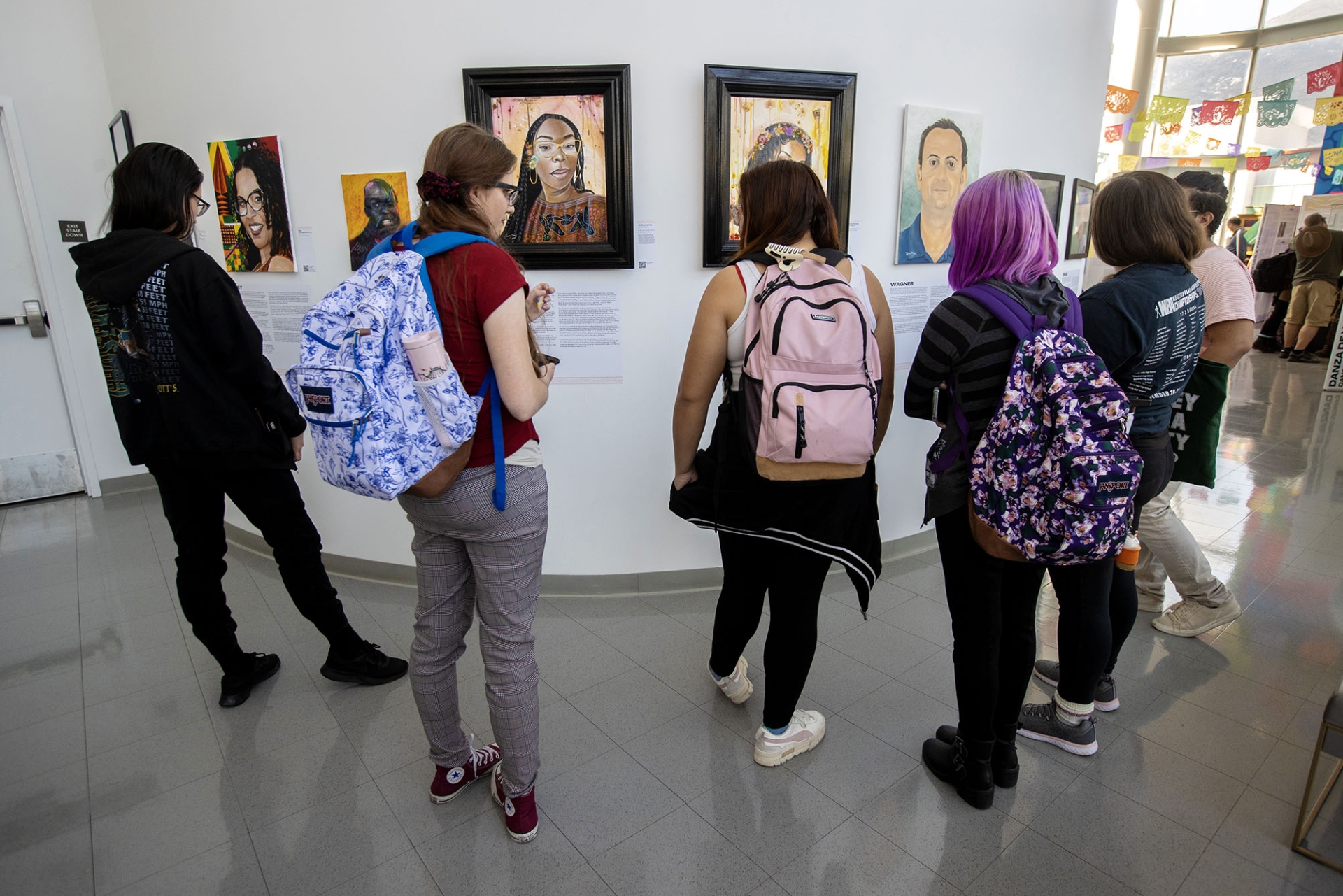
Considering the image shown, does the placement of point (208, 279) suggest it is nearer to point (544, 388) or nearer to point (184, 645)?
point (544, 388)

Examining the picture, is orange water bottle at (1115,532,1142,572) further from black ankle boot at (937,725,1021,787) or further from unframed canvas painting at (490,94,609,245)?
unframed canvas painting at (490,94,609,245)

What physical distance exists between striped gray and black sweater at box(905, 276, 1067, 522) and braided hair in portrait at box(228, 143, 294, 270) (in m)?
2.68

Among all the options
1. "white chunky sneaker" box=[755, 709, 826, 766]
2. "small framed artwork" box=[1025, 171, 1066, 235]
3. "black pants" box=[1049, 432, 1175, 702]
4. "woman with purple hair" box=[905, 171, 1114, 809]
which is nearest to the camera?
"woman with purple hair" box=[905, 171, 1114, 809]

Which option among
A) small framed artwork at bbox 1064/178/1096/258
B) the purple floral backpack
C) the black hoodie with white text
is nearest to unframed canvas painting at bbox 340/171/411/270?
the black hoodie with white text

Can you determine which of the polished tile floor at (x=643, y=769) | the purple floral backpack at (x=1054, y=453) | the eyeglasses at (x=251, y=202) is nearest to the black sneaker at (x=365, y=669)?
the polished tile floor at (x=643, y=769)

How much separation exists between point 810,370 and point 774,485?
31 centimetres

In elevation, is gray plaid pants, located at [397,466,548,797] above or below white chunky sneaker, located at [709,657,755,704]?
above

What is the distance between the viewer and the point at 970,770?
6.10ft

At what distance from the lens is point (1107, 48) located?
3713 mm

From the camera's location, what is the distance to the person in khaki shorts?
875 centimetres

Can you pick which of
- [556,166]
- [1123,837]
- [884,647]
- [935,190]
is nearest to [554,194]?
[556,166]

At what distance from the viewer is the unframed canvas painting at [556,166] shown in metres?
2.66

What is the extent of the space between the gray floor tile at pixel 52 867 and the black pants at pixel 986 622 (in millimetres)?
2152

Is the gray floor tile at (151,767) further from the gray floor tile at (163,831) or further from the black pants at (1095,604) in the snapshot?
the black pants at (1095,604)
